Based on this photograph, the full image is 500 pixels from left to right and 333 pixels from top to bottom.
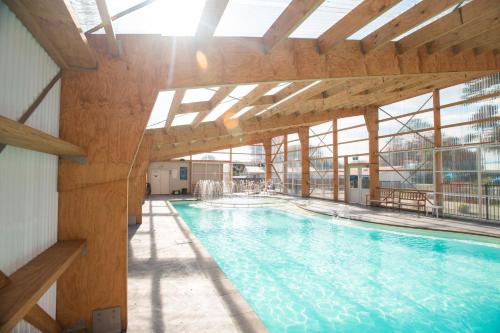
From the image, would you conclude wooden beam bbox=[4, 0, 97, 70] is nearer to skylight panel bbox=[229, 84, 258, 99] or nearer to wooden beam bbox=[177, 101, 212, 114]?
skylight panel bbox=[229, 84, 258, 99]

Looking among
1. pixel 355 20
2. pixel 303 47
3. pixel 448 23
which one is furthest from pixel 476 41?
pixel 303 47

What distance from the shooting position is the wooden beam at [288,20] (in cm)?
219

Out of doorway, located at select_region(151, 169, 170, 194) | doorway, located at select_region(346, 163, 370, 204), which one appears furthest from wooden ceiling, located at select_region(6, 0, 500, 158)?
doorway, located at select_region(151, 169, 170, 194)

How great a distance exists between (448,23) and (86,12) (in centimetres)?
380

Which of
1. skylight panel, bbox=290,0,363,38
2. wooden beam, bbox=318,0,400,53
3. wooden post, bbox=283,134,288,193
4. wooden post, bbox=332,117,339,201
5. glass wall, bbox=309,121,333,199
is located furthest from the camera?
wooden post, bbox=283,134,288,193

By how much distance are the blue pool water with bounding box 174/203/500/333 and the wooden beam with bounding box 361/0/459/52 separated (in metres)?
3.19

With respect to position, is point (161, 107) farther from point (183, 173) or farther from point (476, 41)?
point (183, 173)

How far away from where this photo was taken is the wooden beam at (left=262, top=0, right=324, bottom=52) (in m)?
2.19

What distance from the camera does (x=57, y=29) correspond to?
57.7 inches

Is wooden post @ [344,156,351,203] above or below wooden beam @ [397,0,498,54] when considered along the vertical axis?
below

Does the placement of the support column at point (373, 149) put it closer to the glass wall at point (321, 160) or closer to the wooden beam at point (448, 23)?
the glass wall at point (321, 160)

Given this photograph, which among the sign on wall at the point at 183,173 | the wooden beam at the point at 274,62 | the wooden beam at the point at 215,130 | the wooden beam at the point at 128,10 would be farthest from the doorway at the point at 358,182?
the wooden beam at the point at 128,10

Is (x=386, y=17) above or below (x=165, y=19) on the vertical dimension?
above

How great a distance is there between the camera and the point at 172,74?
91.2 inches
